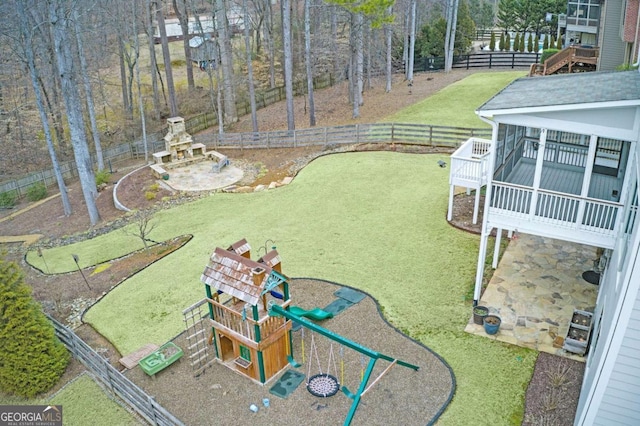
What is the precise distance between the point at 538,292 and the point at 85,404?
35.0 feet

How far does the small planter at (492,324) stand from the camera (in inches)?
440

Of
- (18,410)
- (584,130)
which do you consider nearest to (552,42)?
(584,130)

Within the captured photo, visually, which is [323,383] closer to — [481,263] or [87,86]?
[481,263]

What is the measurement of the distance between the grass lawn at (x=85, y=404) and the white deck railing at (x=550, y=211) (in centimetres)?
907

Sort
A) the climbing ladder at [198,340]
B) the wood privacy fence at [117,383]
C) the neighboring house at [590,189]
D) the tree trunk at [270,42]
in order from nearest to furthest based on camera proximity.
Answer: the neighboring house at [590,189] < the wood privacy fence at [117,383] < the climbing ladder at [198,340] < the tree trunk at [270,42]

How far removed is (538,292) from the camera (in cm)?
1239

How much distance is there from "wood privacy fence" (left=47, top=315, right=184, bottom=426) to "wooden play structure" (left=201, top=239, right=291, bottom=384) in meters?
1.88

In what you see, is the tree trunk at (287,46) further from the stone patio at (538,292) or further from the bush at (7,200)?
the stone patio at (538,292)

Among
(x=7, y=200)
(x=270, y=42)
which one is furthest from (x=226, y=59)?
(x=7, y=200)

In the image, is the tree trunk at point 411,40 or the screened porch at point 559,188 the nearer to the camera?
the screened porch at point 559,188

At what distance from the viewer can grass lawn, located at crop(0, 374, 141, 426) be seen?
10219 mm

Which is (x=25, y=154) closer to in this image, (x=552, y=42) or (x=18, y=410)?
(x=18, y=410)

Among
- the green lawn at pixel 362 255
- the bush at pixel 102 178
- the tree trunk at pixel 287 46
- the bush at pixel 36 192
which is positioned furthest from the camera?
the bush at pixel 36 192

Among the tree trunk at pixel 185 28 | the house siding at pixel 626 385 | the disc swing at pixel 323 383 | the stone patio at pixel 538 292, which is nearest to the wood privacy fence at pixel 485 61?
the tree trunk at pixel 185 28
